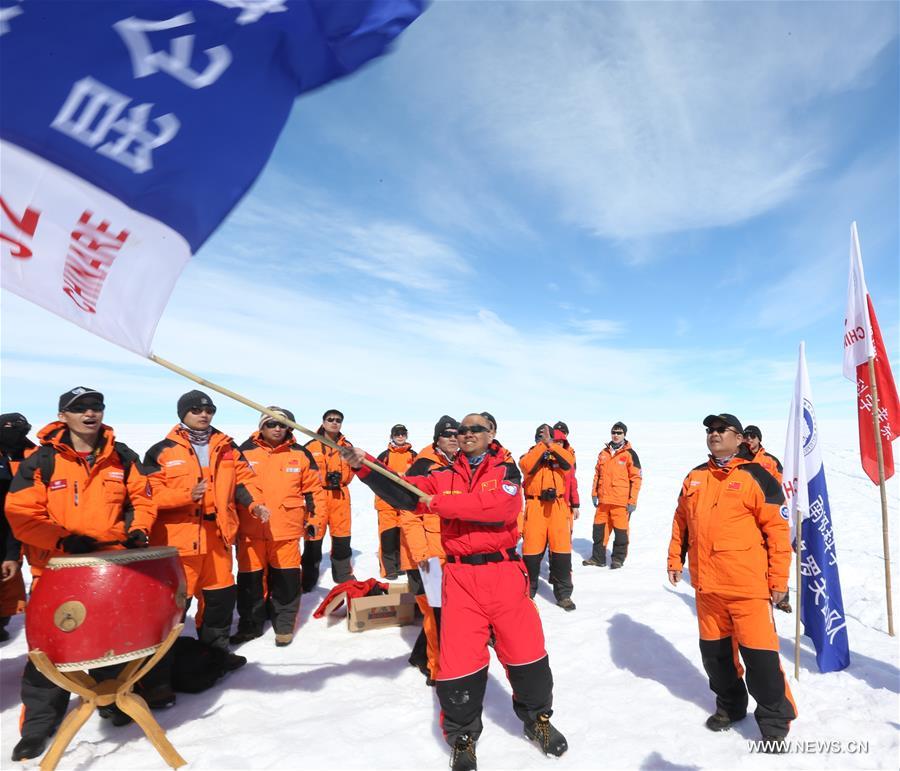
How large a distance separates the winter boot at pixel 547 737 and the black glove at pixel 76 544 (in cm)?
326

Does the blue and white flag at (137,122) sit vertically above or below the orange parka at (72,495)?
above

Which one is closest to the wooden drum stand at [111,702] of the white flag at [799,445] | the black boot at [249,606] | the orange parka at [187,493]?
the orange parka at [187,493]

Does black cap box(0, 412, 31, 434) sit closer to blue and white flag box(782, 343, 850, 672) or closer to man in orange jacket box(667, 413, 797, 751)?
man in orange jacket box(667, 413, 797, 751)

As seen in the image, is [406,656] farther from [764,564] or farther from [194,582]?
[764,564]

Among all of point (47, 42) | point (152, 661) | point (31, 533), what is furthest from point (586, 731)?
point (47, 42)

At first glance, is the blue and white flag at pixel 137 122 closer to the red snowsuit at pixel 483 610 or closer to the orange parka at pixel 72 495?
the orange parka at pixel 72 495

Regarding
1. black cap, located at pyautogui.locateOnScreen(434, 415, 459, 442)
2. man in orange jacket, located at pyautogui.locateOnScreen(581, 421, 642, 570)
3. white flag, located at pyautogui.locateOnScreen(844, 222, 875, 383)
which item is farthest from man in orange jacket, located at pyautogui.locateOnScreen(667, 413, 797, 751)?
man in orange jacket, located at pyautogui.locateOnScreen(581, 421, 642, 570)

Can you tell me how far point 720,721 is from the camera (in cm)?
381

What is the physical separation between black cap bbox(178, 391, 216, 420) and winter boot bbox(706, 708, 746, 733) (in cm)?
492

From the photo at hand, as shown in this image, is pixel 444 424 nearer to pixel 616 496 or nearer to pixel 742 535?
pixel 742 535

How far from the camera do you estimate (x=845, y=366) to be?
562 centimetres

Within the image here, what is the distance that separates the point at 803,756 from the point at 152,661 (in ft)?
14.2

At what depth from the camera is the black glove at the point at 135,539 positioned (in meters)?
3.57

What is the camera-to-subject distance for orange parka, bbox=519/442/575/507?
6.99 m
